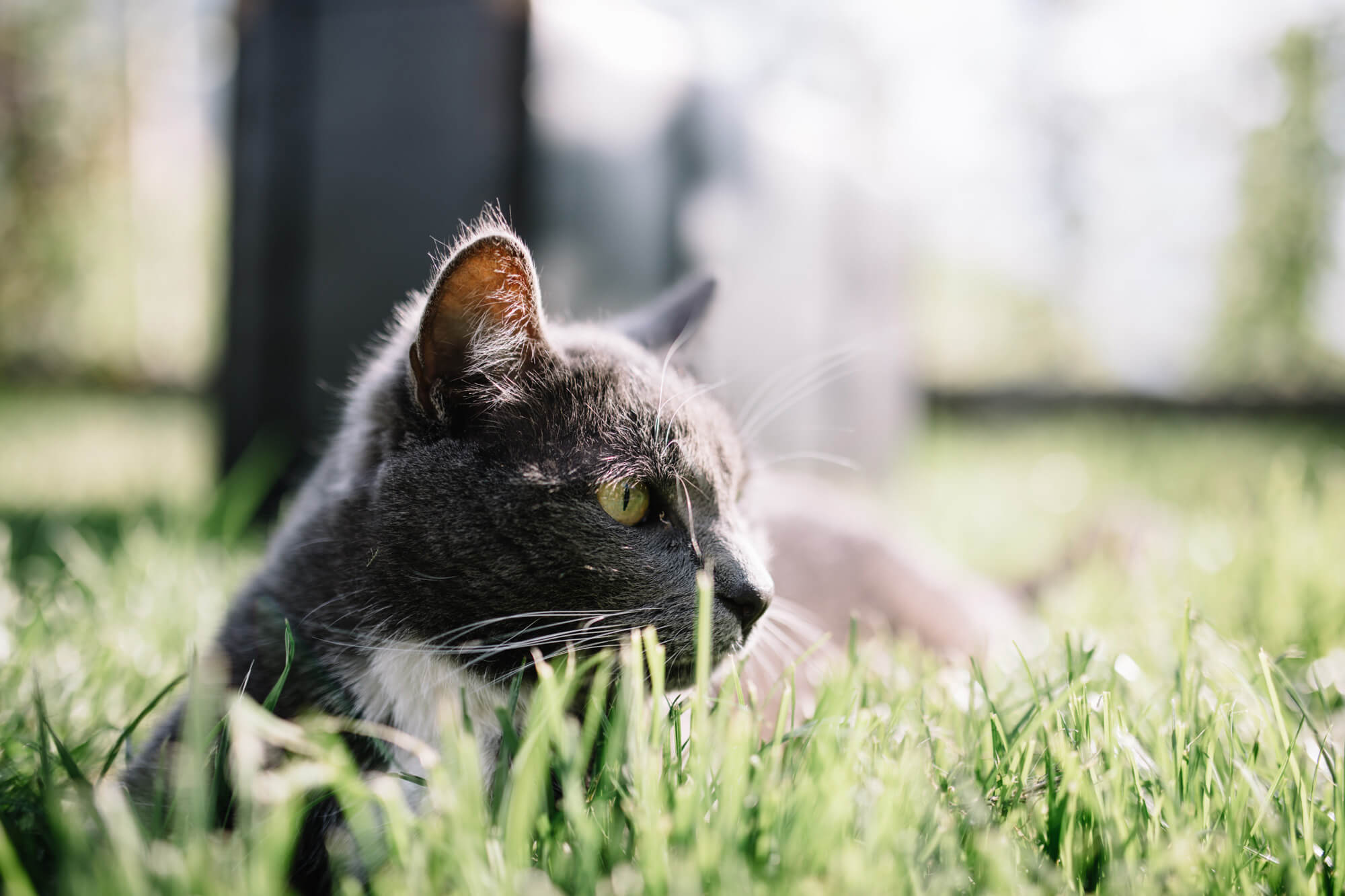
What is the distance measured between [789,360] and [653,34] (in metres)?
1.26

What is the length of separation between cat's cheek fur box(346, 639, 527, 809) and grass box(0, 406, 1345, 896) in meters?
0.06

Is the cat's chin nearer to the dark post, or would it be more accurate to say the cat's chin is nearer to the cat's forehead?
the cat's forehead

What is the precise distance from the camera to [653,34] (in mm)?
2889

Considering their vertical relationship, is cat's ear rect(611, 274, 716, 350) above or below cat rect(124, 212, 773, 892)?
above

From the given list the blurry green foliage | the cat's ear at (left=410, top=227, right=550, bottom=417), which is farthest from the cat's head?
the blurry green foliage

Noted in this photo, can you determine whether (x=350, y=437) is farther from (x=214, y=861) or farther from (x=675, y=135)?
(x=675, y=135)

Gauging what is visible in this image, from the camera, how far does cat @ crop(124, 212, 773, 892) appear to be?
3.67 feet

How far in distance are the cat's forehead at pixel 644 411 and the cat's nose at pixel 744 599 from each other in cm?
19

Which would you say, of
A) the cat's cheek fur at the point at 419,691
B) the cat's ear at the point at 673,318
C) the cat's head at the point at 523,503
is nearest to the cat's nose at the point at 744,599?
the cat's head at the point at 523,503

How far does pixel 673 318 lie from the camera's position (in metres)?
1.60

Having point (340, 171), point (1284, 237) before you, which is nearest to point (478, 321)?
point (340, 171)

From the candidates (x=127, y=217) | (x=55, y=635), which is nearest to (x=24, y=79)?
(x=127, y=217)

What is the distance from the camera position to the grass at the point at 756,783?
75cm

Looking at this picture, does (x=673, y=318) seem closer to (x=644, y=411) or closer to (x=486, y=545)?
(x=644, y=411)
